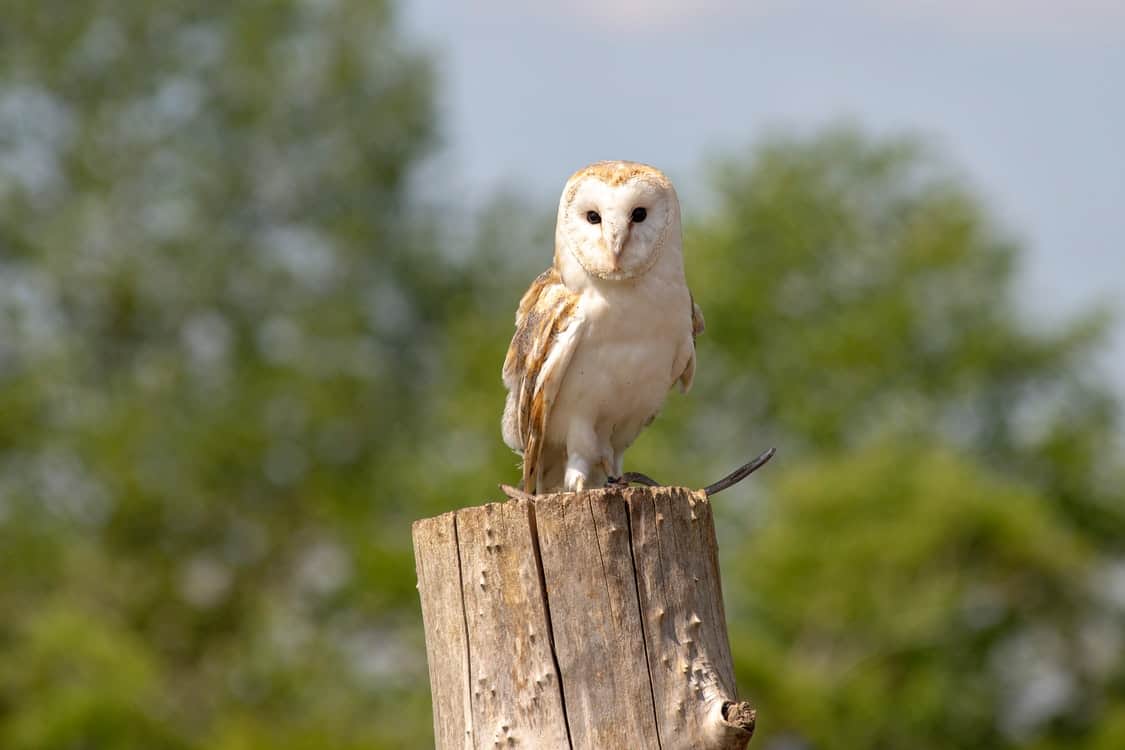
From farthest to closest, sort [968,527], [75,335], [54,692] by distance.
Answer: [75,335] < [968,527] < [54,692]

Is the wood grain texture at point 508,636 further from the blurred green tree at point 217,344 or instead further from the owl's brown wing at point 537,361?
the blurred green tree at point 217,344

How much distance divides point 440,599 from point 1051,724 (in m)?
18.5

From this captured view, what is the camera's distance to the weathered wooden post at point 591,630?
10.4 feet

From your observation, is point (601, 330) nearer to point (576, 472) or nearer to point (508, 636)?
point (576, 472)

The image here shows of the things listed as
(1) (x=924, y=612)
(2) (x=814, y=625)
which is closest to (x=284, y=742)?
(2) (x=814, y=625)

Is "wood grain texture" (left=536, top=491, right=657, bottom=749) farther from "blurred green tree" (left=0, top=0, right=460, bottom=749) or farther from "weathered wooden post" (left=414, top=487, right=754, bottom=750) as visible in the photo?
"blurred green tree" (left=0, top=0, right=460, bottom=749)

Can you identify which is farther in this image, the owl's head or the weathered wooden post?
the owl's head

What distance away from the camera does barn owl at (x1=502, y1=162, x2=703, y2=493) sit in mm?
3830

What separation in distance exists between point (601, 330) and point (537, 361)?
203 millimetres

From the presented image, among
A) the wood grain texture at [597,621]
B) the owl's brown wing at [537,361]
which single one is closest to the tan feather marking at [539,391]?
the owl's brown wing at [537,361]

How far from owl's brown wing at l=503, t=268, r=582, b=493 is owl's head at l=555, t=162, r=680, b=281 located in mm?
165

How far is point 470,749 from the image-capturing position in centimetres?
326

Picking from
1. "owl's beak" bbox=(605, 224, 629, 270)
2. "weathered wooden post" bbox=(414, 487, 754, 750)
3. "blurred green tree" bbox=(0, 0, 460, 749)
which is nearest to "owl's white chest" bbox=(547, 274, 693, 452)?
"owl's beak" bbox=(605, 224, 629, 270)

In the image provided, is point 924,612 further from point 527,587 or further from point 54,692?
point 527,587
